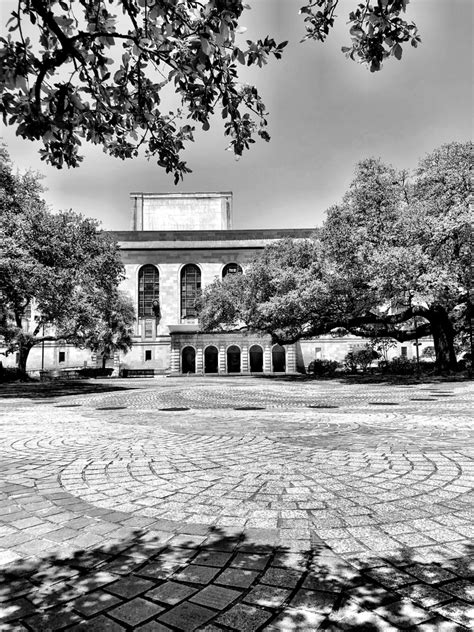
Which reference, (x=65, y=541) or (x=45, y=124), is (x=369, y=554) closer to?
(x=65, y=541)

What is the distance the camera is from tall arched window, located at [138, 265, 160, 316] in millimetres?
60125

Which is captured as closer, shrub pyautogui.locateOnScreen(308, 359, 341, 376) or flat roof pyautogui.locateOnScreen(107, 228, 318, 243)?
shrub pyautogui.locateOnScreen(308, 359, 341, 376)

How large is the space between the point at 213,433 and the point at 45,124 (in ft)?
18.0

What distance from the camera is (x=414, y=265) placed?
19.7 m

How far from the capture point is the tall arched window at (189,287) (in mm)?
59875

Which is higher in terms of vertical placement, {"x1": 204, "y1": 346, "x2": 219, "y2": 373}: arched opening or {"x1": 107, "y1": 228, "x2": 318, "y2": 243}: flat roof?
{"x1": 107, "y1": 228, "x2": 318, "y2": 243}: flat roof

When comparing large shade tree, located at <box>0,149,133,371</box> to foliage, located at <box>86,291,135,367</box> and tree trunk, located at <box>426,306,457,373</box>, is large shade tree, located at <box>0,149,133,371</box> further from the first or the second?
tree trunk, located at <box>426,306,457,373</box>

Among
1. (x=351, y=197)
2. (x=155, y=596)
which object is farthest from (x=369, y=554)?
(x=351, y=197)

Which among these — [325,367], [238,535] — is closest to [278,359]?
[325,367]

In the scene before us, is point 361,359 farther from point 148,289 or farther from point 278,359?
point 148,289

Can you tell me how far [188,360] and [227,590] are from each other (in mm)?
53367

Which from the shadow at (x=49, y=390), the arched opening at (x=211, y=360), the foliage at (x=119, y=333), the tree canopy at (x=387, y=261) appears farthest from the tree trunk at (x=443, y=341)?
the arched opening at (x=211, y=360)

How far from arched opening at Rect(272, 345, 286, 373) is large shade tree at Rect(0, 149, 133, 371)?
29.0 metres

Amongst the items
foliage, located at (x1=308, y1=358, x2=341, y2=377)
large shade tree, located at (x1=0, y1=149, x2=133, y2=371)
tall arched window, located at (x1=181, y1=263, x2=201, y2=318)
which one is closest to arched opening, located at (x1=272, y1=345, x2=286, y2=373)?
foliage, located at (x1=308, y1=358, x2=341, y2=377)
